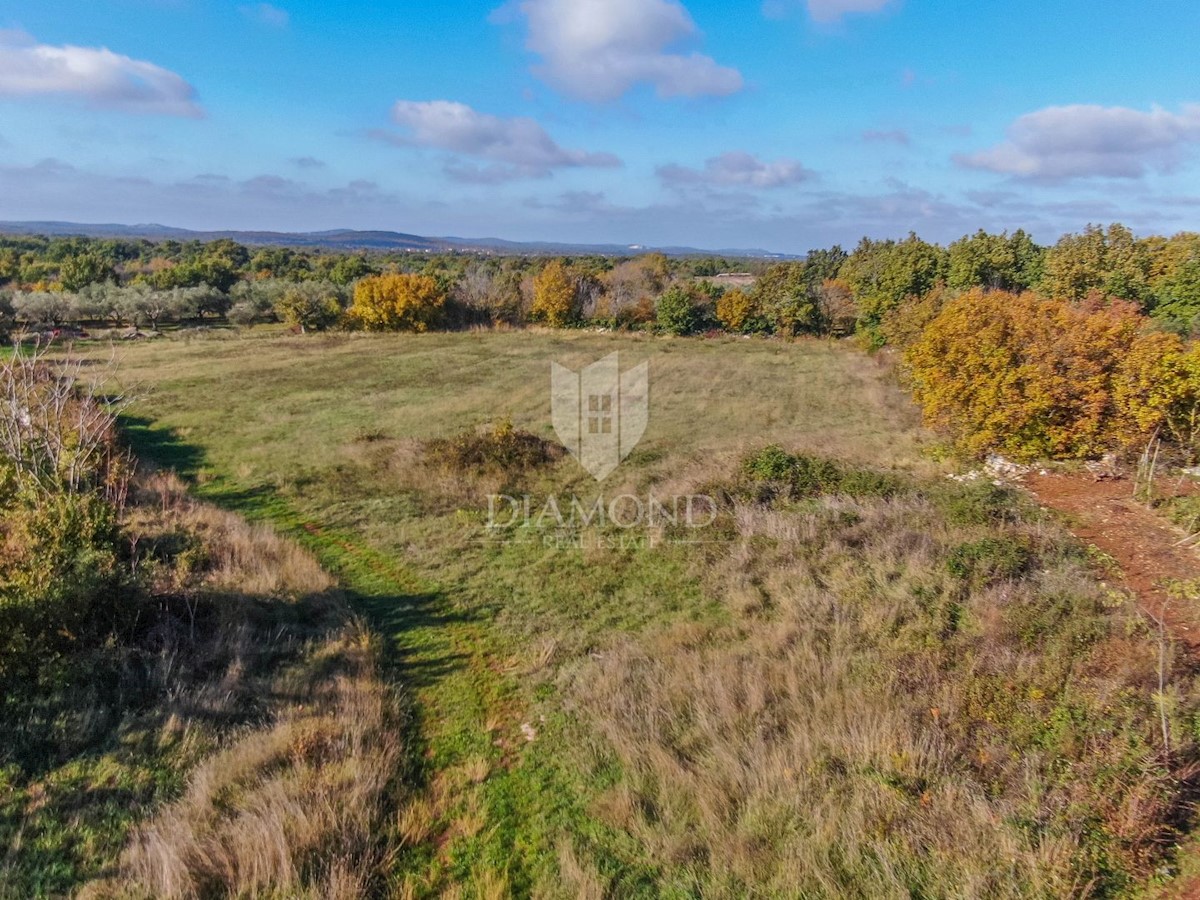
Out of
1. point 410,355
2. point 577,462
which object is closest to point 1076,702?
point 577,462

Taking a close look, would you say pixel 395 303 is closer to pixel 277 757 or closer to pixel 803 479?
pixel 803 479

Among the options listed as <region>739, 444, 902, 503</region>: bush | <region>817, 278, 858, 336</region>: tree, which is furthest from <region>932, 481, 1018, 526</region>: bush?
<region>817, 278, 858, 336</region>: tree

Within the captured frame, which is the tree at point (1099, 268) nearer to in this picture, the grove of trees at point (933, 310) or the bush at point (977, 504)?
the grove of trees at point (933, 310)

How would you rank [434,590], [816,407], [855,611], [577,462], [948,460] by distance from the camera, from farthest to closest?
1. [816,407]
2. [577,462]
3. [948,460]
4. [434,590]
5. [855,611]

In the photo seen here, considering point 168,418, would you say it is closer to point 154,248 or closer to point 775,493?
point 775,493

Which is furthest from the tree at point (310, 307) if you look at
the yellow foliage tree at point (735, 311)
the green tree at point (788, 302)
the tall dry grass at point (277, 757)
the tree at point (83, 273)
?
the tall dry grass at point (277, 757)

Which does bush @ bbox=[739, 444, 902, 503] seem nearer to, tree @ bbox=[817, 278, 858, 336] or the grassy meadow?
the grassy meadow

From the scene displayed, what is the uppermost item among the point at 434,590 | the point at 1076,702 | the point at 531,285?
the point at 531,285
